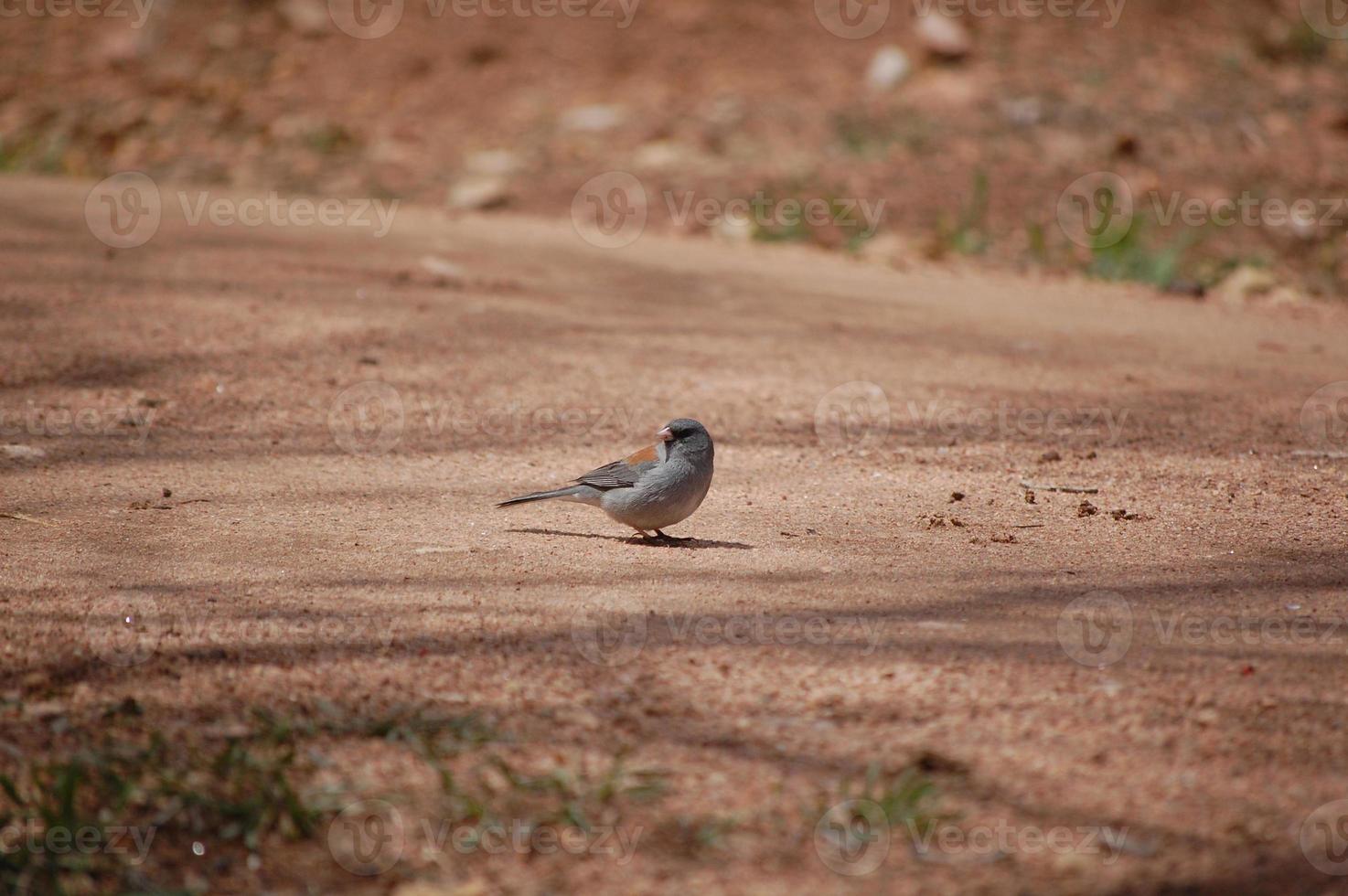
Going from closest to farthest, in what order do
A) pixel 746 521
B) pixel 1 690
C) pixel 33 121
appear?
pixel 1 690
pixel 746 521
pixel 33 121

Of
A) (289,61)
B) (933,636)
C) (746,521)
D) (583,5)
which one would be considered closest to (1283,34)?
(583,5)

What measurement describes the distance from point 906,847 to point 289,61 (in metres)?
14.6

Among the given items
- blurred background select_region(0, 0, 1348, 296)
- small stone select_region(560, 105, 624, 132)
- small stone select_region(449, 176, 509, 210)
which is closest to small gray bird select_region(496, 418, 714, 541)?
blurred background select_region(0, 0, 1348, 296)

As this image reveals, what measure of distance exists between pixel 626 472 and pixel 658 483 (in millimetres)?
206

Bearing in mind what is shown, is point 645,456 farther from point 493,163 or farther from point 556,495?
point 493,163

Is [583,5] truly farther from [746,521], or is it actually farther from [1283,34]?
[746,521]

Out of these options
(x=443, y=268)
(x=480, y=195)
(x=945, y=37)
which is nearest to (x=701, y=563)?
(x=443, y=268)

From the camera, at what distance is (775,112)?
13664mm

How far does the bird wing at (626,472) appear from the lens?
15.0ft

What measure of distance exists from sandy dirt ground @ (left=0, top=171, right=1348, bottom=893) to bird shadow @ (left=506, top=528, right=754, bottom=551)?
0.08 ft

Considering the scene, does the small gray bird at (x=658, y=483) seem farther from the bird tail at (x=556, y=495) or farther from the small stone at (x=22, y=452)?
the small stone at (x=22, y=452)

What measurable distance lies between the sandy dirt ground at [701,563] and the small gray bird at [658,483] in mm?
150

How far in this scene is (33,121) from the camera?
13938 millimetres

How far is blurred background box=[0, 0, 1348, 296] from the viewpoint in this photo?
1152 centimetres
